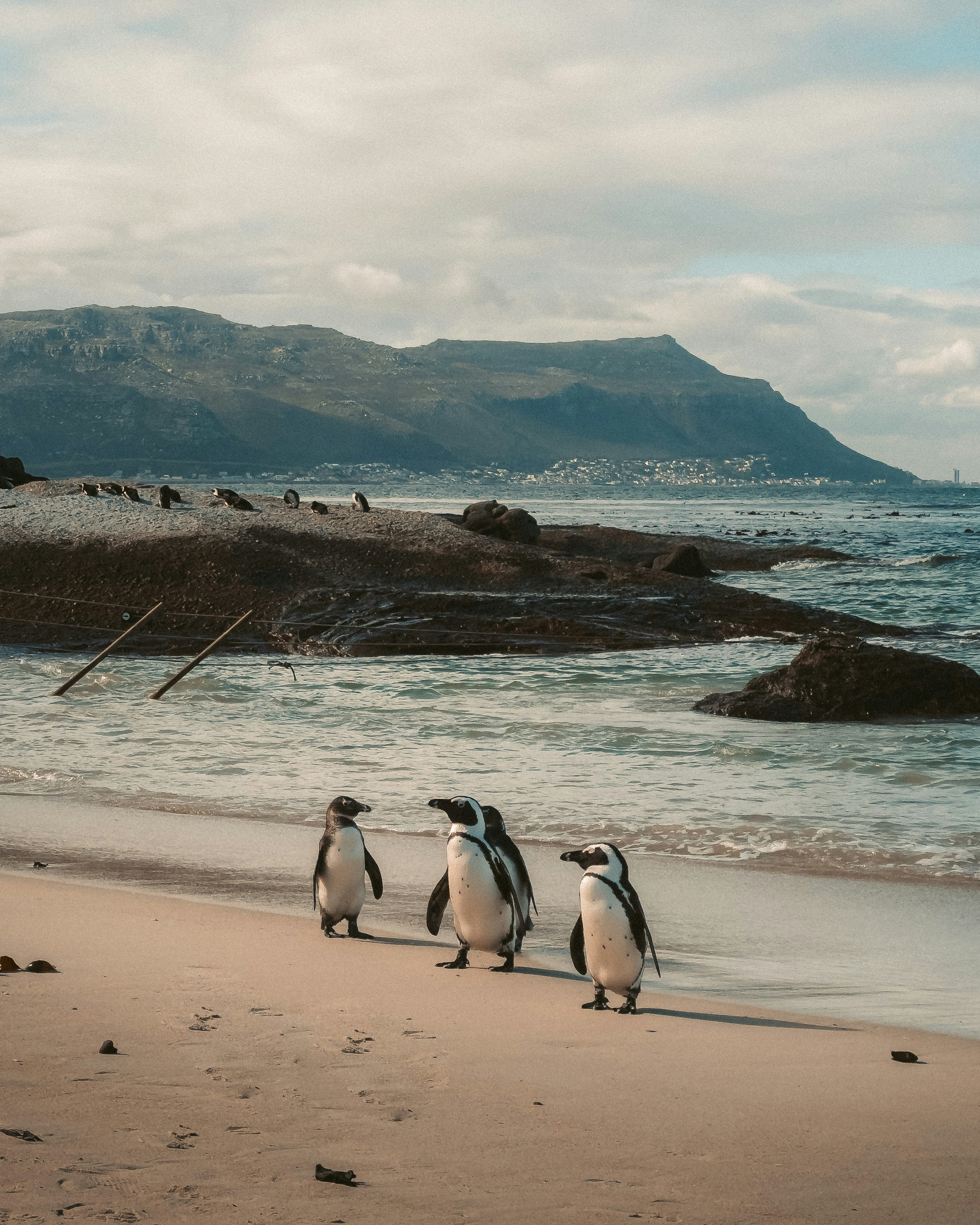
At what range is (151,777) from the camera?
1119 cm

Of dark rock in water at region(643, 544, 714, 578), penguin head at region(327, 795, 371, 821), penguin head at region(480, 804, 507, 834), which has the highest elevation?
dark rock in water at region(643, 544, 714, 578)

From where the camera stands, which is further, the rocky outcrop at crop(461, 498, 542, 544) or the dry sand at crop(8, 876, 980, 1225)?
the rocky outcrop at crop(461, 498, 542, 544)

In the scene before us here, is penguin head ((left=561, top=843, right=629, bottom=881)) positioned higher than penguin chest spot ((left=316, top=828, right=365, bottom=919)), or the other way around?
penguin head ((left=561, top=843, right=629, bottom=881))

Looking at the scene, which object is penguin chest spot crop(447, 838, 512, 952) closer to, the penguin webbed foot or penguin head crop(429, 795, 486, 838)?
the penguin webbed foot

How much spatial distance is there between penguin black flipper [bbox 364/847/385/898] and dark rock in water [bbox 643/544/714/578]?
23.6m

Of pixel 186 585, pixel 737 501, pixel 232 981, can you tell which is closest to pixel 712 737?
pixel 232 981

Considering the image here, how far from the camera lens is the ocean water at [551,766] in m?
8.12

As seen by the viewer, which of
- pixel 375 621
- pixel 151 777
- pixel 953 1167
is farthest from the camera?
pixel 375 621

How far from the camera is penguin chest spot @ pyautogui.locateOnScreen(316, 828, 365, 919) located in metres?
6.41

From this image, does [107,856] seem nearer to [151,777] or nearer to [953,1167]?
[151,777]

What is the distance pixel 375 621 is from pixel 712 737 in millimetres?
8553

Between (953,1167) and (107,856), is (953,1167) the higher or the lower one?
the higher one

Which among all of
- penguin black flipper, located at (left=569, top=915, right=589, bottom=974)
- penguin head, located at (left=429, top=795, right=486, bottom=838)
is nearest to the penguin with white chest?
penguin head, located at (left=429, top=795, right=486, bottom=838)

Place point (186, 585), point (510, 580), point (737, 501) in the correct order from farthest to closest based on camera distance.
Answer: point (737, 501) < point (510, 580) < point (186, 585)
